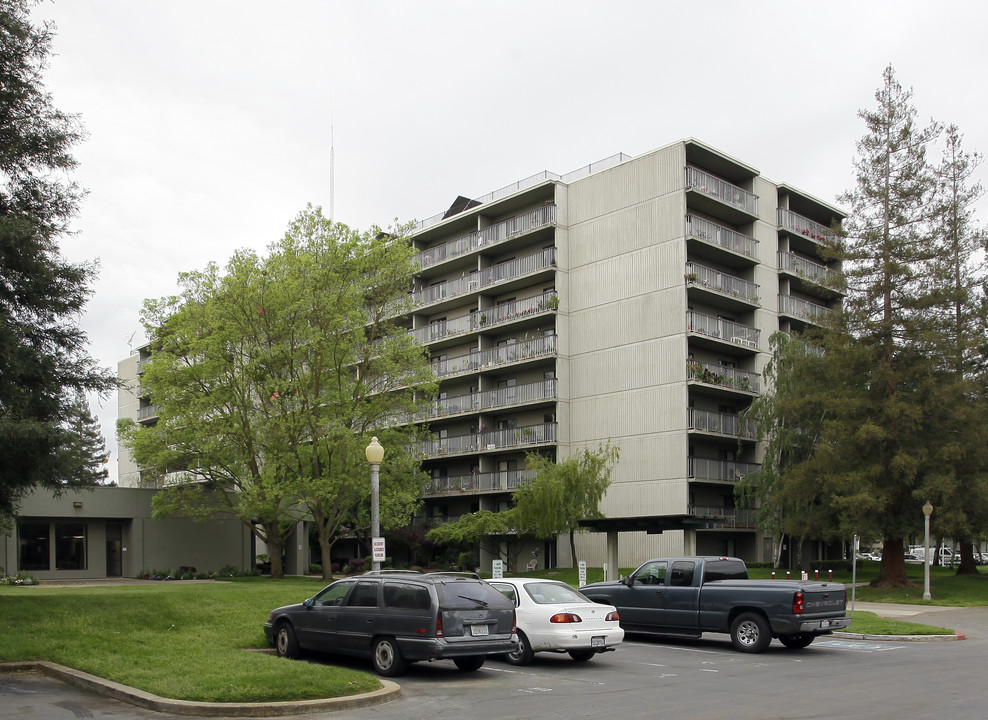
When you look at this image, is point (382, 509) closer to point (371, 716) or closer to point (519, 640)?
point (519, 640)

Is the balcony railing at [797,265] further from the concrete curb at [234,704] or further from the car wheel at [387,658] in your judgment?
the concrete curb at [234,704]

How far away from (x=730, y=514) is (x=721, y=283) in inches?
441

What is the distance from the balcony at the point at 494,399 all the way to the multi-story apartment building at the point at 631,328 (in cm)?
12

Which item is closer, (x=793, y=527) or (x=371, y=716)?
(x=371, y=716)

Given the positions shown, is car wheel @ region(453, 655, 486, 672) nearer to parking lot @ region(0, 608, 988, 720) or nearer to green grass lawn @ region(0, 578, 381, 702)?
parking lot @ region(0, 608, 988, 720)

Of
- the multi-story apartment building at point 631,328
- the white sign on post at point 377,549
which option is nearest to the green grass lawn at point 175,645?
the white sign on post at point 377,549

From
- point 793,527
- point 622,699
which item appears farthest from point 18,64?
point 793,527

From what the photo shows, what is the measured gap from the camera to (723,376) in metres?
45.8

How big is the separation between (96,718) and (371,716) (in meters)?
3.15

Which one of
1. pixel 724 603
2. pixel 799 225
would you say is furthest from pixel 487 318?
pixel 724 603

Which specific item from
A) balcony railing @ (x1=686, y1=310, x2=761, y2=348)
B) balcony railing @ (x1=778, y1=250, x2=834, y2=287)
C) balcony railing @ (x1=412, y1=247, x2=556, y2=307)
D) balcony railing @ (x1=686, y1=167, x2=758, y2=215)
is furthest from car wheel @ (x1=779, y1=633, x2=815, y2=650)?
balcony railing @ (x1=778, y1=250, x2=834, y2=287)

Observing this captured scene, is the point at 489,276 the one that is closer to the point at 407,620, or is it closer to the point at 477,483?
the point at 477,483

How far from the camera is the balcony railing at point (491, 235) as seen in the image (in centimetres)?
5009

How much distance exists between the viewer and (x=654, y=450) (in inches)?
1756
